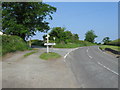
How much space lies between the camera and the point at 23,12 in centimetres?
2931

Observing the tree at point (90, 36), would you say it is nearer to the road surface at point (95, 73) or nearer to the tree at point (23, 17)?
the tree at point (23, 17)

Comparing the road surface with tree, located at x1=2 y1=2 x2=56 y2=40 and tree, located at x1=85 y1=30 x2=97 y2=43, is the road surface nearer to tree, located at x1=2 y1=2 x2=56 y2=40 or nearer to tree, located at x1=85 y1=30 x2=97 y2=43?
tree, located at x1=2 y1=2 x2=56 y2=40

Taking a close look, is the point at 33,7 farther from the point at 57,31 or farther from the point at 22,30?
the point at 57,31

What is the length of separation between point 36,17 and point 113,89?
87.0 ft

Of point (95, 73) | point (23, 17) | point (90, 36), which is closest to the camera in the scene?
point (95, 73)

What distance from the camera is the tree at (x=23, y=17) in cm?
2676

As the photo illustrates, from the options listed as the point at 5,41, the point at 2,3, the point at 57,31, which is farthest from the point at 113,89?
the point at 57,31

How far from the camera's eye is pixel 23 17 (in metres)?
29.5

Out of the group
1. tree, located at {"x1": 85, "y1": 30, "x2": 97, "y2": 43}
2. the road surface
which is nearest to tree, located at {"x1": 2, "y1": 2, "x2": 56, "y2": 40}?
the road surface

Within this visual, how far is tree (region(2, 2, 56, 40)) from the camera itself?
26.8 m

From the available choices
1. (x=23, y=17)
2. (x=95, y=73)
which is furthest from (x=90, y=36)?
(x=95, y=73)

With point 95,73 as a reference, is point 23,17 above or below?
above

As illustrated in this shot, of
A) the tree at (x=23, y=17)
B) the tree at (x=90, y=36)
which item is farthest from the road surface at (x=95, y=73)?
the tree at (x=90, y=36)

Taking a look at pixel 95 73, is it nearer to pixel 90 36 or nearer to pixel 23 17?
pixel 23 17
